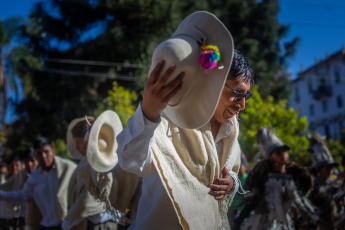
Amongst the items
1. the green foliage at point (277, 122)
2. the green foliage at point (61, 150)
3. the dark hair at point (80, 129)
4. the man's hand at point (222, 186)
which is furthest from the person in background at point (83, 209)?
the green foliage at point (61, 150)

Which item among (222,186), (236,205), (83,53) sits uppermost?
(83,53)

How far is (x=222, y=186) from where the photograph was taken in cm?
224

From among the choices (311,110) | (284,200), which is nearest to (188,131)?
(284,200)

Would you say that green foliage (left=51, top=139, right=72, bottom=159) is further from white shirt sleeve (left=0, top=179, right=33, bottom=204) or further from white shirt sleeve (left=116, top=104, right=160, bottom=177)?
white shirt sleeve (left=116, top=104, right=160, bottom=177)

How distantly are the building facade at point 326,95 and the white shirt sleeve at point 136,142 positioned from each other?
152 ft

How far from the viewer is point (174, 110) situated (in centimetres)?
190

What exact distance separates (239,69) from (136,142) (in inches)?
37.4

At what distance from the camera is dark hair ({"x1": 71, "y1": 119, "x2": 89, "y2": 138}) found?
5254 mm

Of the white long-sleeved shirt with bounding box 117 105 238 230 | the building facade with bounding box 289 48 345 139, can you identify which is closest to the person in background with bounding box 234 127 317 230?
the white long-sleeved shirt with bounding box 117 105 238 230

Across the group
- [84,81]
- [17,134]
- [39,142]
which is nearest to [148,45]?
[84,81]

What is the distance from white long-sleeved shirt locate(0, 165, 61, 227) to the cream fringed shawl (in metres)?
4.32

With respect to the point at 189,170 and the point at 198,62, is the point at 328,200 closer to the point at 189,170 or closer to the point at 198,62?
the point at 189,170

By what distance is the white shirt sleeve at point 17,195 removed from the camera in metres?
5.81

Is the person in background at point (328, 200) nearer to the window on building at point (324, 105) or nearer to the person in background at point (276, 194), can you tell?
the person in background at point (276, 194)
